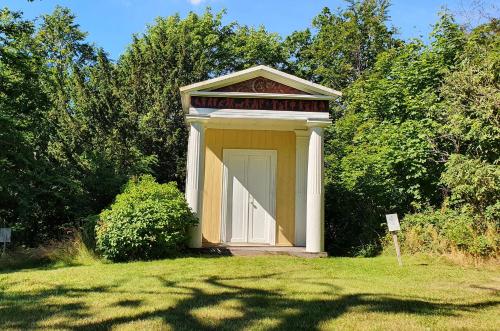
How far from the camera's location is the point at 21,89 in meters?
12.9

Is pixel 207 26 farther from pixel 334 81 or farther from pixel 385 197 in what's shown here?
pixel 385 197

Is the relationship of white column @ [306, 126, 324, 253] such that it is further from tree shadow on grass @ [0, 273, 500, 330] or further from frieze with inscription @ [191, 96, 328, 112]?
tree shadow on grass @ [0, 273, 500, 330]

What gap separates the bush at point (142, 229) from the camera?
9.34 m

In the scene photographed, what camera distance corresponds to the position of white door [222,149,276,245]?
39.5ft

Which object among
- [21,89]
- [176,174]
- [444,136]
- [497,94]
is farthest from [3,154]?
[497,94]

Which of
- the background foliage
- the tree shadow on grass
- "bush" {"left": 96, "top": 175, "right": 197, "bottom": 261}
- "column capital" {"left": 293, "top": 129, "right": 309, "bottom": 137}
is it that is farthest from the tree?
the tree shadow on grass

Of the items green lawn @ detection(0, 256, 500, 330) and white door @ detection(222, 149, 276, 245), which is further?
white door @ detection(222, 149, 276, 245)

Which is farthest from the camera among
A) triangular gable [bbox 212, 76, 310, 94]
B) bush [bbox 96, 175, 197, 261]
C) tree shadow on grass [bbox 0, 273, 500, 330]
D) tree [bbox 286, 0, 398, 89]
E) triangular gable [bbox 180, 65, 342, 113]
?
tree [bbox 286, 0, 398, 89]

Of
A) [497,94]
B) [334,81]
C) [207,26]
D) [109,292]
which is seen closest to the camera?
[109,292]

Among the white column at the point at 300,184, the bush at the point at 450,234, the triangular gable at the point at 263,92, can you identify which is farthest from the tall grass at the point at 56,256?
the bush at the point at 450,234

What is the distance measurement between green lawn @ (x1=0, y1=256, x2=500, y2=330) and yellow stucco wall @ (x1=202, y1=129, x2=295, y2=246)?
2825mm

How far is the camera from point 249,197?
12.2 m

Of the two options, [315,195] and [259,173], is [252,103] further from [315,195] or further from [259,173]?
[315,195]

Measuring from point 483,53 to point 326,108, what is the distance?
4743 mm
